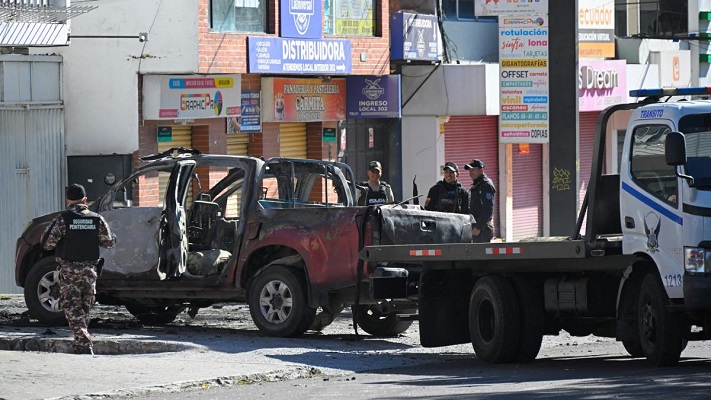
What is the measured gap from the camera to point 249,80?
25.2m

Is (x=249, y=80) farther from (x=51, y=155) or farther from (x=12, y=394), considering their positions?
(x=12, y=394)

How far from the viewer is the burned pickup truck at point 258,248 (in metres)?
15.6

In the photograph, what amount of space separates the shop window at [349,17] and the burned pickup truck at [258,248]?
9.20m

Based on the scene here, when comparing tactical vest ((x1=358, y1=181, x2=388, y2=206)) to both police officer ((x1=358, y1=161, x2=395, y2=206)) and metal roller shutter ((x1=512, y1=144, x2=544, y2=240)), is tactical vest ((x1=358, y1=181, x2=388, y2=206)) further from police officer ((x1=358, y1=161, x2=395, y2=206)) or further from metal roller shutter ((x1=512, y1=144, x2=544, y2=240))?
metal roller shutter ((x1=512, y1=144, x2=544, y2=240))

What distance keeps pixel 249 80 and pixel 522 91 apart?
5.72 m

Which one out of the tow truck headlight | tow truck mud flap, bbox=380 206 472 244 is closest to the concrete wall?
tow truck mud flap, bbox=380 206 472 244

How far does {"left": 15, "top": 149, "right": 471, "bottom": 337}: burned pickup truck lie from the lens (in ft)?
51.1

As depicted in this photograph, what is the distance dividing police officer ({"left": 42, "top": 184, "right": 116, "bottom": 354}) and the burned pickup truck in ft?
5.16

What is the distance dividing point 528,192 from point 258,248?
60.0 ft

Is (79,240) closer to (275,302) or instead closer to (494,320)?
(275,302)

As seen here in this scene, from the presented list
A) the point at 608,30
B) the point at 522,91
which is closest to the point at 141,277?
the point at 522,91

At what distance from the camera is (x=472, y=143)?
3164 cm

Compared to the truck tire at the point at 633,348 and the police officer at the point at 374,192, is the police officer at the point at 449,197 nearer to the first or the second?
the police officer at the point at 374,192

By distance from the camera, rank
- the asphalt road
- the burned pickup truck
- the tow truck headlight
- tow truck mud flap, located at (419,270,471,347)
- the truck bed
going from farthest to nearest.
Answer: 1. the burned pickup truck
2. tow truck mud flap, located at (419,270,471,347)
3. the truck bed
4. the tow truck headlight
5. the asphalt road
